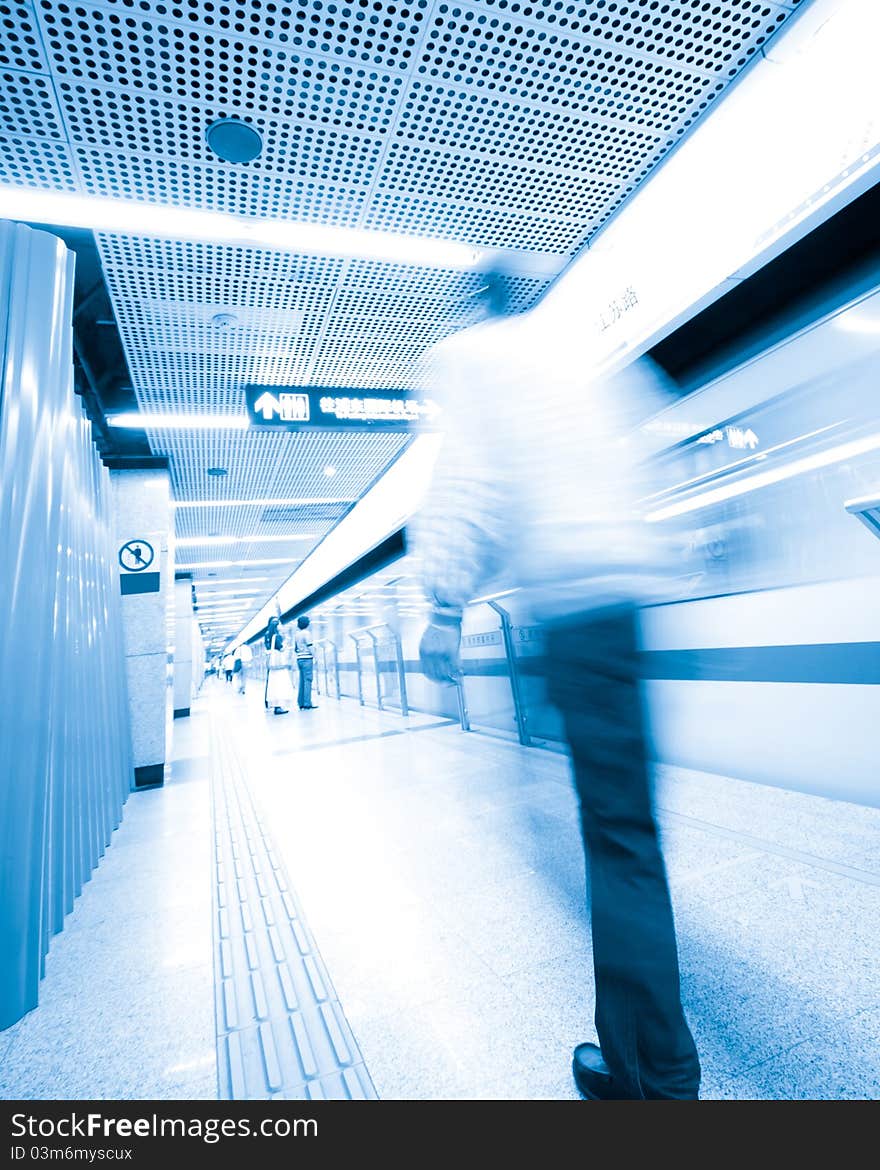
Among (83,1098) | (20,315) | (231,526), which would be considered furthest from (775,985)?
(231,526)

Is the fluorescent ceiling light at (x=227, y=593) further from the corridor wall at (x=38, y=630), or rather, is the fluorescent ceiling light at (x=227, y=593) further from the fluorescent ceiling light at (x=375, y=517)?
the corridor wall at (x=38, y=630)

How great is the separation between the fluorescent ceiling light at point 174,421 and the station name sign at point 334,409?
983mm

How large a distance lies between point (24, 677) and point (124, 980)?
95 cm

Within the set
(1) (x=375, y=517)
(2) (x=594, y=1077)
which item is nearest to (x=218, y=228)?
(2) (x=594, y=1077)

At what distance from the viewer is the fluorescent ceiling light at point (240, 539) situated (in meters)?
9.31

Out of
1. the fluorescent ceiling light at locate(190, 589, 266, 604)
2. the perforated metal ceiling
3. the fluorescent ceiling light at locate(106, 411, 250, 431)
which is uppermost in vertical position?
the perforated metal ceiling

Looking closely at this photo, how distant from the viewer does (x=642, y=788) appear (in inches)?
36.3

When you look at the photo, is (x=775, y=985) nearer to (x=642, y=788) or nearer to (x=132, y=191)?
(x=642, y=788)

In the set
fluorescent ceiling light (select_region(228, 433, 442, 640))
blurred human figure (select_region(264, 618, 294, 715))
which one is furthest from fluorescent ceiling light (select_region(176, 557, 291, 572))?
blurred human figure (select_region(264, 618, 294, 715))

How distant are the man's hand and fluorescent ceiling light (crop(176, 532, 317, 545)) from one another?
9030mm

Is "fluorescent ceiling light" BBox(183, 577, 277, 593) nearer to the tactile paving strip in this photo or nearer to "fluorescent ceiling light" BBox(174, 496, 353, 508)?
"fluorescent ceiling light" BBox(174, 496, 353, 508)

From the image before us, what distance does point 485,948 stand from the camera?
1562 millimetres

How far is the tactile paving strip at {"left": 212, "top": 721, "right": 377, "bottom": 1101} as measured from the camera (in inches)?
44.0

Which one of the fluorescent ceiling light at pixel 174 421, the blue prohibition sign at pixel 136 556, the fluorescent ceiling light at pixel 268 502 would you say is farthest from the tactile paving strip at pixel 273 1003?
the fluorescent ceiling light at pixel 268 502
